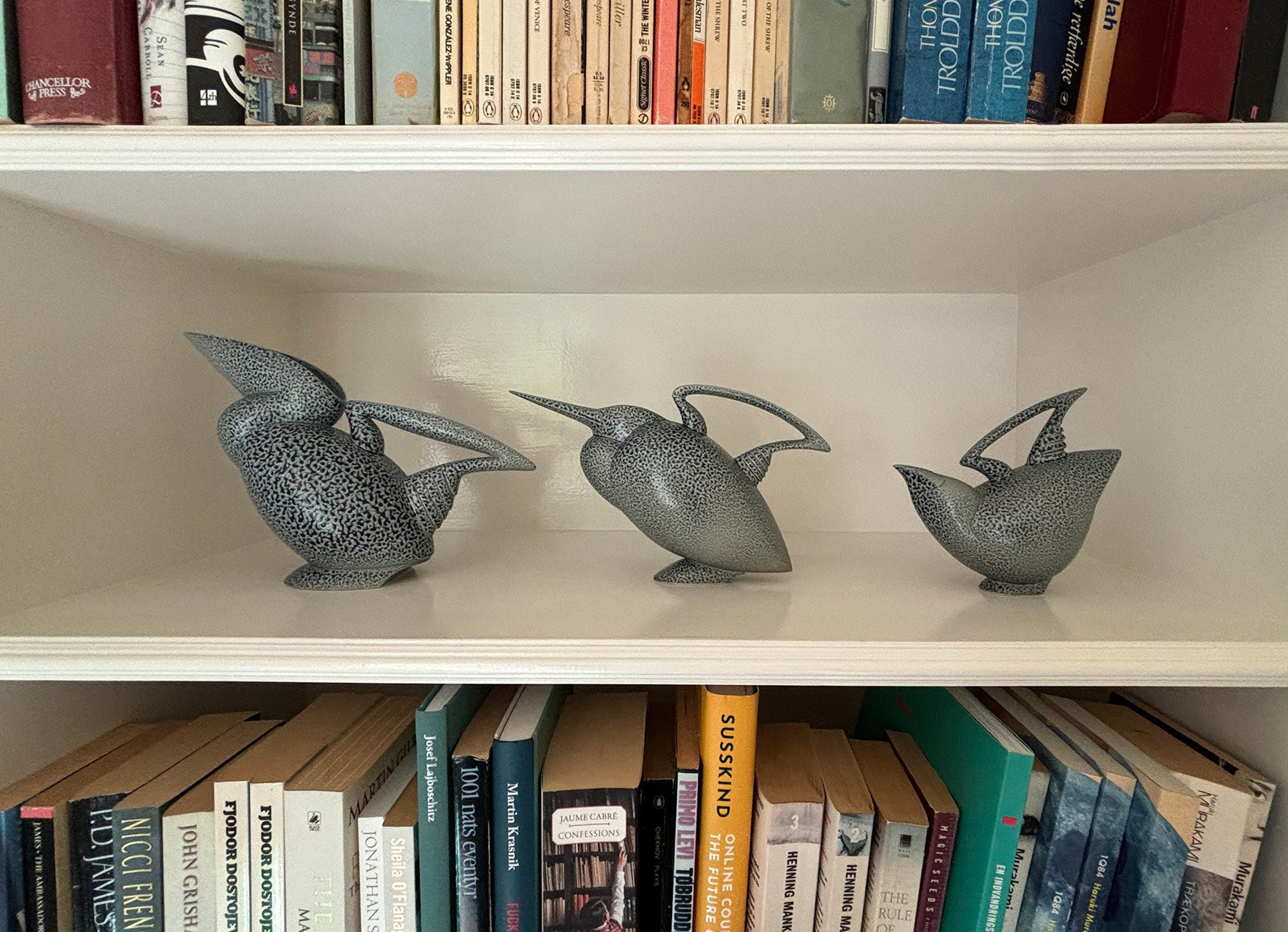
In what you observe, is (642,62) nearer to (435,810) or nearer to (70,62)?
(70,62)

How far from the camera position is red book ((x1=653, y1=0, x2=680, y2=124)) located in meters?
0.58

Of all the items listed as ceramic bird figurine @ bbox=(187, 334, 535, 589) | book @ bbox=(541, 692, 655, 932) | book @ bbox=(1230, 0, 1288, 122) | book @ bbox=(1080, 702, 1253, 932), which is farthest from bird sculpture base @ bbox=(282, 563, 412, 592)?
book @ bbox=(1230, 0, 1288, 122)

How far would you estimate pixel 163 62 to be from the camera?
535mm

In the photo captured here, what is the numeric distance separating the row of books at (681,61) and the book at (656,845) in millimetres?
556

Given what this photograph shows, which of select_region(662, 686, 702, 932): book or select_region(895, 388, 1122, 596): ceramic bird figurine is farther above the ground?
select_region(895, 388, 1122, 596): ceramic bird figurine

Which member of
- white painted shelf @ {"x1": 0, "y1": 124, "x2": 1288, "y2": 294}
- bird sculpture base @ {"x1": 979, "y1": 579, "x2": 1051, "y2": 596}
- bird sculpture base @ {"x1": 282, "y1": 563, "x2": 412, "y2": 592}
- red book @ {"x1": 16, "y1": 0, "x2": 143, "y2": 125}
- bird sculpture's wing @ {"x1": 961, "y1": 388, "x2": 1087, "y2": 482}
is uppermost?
red book @ {"x1": 16, "y1": 0, "x2": 143, "y2": 125}

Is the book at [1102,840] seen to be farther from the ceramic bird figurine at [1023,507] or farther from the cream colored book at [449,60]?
the cream colored book at [449,60]

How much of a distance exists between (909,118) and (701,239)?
0.21 metres

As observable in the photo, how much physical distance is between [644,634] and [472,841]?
0.24 metres

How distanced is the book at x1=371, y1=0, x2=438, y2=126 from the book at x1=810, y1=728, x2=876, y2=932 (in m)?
0.66

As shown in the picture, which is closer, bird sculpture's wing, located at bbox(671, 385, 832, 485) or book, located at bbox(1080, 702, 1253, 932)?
book, located at bbox(1080, 702, 1253, 932)

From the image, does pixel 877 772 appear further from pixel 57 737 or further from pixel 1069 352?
pixel 57 737

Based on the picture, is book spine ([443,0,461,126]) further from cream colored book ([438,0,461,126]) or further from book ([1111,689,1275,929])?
book ([1111,689,1275,929])

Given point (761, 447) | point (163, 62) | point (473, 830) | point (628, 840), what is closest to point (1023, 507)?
point (761, 447)
